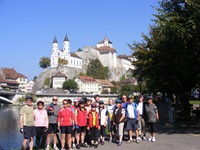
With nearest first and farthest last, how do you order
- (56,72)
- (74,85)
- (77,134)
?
(77,134) → (74,85) → (56,72)

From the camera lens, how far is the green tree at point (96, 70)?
140 metres

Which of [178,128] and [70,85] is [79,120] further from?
[70,85]

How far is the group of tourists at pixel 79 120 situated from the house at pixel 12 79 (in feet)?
364

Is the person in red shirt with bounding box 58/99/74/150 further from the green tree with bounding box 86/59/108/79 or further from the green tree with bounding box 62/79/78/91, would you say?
the green tree with bounding box 86/59/108/79

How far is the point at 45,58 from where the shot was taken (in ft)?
474

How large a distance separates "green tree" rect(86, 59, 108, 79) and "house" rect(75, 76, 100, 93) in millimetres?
12233

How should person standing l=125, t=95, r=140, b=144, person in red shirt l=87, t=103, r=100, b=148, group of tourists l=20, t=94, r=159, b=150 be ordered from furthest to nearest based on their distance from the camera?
person standing l=125, t=95, r=140, b=144, person in red shirt l=87, t=103, r=100, b=148, group of tourists l=20, t=94, r=159, b=150

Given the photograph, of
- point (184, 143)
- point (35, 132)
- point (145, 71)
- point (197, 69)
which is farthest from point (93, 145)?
point (145, 71)

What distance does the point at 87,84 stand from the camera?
409ft

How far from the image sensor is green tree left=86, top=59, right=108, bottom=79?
140 meters

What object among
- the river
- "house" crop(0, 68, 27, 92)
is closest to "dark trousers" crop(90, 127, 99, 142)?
the river

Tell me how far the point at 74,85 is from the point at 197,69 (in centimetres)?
10004

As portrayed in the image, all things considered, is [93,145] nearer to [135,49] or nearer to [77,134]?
[77,134]

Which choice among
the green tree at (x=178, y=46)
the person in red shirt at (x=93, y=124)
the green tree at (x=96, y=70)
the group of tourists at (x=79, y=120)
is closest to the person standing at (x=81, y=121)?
the group of tourists at (x=79, y=120)
